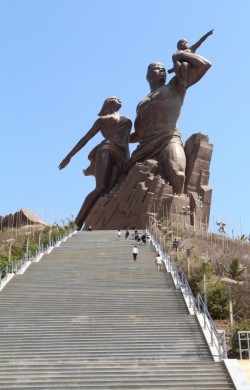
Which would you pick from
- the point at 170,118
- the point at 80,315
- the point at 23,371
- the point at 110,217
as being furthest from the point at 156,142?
the point at 23,371

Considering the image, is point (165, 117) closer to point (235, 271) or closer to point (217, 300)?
point (235, 271)

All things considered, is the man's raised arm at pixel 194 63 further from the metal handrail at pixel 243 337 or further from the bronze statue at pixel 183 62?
the metal handrail at pixel 243 337

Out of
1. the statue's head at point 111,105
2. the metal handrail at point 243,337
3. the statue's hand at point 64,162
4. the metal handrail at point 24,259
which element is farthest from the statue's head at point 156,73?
the metal handrail at point 243,337

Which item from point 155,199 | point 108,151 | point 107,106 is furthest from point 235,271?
point 107,106

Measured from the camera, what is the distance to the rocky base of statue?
31797 mm

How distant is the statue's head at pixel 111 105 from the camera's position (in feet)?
124

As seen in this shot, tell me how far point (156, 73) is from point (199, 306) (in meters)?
24.2

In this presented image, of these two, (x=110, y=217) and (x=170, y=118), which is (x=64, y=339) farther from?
(x=170, y=118)

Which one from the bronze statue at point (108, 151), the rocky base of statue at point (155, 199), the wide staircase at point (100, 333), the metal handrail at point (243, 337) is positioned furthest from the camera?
the bronze statue at point (108, 151)

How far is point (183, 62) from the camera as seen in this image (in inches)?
1371

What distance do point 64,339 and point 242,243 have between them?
18.2 metres

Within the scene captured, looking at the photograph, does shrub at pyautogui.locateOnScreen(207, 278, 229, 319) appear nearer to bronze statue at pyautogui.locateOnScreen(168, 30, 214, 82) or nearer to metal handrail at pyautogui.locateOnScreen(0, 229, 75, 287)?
metal handrail at pyautogui.locateOnScreen(0, 229, 75, 287)

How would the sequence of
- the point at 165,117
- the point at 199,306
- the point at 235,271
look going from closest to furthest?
the point at 199,306 → the point at 235,271 → the point at 165,117

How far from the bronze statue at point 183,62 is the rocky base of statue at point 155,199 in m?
3.67
